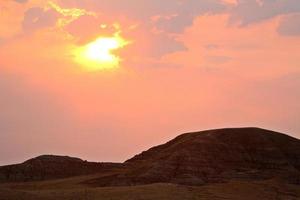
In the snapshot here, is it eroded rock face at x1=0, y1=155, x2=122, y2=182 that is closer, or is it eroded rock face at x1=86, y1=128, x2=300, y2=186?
eroded rock face at x1=86, y1=128, x2=300, y2=186

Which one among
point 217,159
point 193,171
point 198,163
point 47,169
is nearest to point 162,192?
point 193,171

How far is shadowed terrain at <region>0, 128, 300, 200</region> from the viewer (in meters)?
73.0

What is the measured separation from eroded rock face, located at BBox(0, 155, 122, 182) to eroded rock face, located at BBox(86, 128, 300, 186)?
23.6 feet

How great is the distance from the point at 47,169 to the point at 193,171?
2802cm

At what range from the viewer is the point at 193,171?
89500mm

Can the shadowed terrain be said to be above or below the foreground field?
above

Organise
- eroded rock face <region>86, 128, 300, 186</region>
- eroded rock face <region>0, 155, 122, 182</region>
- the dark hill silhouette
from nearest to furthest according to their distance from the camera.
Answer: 1. eroded rock face <region>86, 128, 300, 186</region>
2. the dark hill silhouette
3. eroded rock face <region>0, 155, 122, 182</region>

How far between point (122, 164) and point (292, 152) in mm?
30410

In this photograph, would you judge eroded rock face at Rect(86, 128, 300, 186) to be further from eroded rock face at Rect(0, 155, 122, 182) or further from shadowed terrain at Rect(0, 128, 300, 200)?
eroded rock face at Rect(0, 155, 122, 182)

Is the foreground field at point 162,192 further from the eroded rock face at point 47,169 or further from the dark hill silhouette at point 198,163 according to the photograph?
the eroded rock face at point 47,169

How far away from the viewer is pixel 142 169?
297 feet

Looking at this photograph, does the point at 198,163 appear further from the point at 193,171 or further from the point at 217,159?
the point at 217,159

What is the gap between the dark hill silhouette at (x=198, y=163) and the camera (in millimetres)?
87750

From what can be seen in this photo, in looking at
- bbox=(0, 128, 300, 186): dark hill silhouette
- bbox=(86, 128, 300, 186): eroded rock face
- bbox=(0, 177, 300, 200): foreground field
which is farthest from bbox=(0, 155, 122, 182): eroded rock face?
bbox=(0, 177, 300, 200): foreground field
